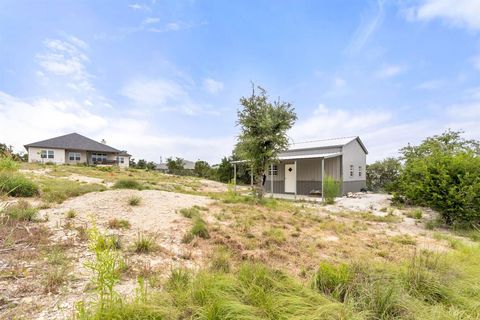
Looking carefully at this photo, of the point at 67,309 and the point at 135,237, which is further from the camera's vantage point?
the point at 135,237

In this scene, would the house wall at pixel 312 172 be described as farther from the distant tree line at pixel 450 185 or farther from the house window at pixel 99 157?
the house window at pixel 99 157

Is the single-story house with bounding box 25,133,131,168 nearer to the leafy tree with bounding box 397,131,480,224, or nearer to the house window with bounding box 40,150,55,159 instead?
the house window with bounding box 40,150,55,159

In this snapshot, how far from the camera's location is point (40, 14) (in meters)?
6.46

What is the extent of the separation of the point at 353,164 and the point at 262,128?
10.3 meters

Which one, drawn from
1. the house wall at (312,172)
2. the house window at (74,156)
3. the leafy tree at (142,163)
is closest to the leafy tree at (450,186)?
the house wall at (312,172)

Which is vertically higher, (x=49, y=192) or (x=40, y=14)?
(x=40, y=14)

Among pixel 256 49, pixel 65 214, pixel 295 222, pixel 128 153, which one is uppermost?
pixel 256 49

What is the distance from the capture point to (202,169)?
33.3m

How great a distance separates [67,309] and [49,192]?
7163 millimetres

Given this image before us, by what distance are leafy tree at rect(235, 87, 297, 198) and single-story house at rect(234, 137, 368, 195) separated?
441 centimetres

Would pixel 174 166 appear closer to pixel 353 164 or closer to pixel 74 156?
pixel 74 156

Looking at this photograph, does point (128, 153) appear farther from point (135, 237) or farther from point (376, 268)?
point (376, 268)

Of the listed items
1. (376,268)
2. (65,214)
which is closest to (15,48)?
(65,214)

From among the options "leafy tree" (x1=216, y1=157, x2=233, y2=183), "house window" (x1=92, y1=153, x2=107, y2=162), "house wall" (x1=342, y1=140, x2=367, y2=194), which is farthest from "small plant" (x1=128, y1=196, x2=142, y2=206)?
"house window" (x1=92, y1=153, x2=107, y2=162)
